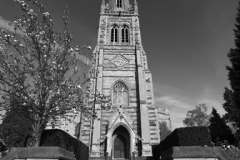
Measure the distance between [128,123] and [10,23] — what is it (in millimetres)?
17087

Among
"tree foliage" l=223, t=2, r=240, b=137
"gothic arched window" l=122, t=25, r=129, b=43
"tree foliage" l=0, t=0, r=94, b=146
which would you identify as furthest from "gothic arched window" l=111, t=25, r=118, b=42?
"tree foliage" l=0, t=0, r=94, b=146

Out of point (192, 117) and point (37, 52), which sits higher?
point (192, 117)

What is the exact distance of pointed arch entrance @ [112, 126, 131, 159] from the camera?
21.2 metres

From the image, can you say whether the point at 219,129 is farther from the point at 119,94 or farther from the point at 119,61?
the point at 119,61

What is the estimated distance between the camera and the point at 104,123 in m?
22.4

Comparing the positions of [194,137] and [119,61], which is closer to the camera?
[194,137]

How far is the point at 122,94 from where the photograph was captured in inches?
977

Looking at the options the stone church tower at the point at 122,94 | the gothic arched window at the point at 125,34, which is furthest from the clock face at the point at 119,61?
the gothic arched window at the point at 125,34

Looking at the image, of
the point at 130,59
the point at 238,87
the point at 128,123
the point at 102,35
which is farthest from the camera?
the point at 102,35

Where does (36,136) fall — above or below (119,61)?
below

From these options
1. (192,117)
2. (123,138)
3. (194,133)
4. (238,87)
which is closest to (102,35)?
(123,138)

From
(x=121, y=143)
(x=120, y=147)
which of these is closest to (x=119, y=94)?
(x=121, y=143)

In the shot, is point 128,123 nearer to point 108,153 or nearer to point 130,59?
point 108,153

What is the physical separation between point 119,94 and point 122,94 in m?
0.45
